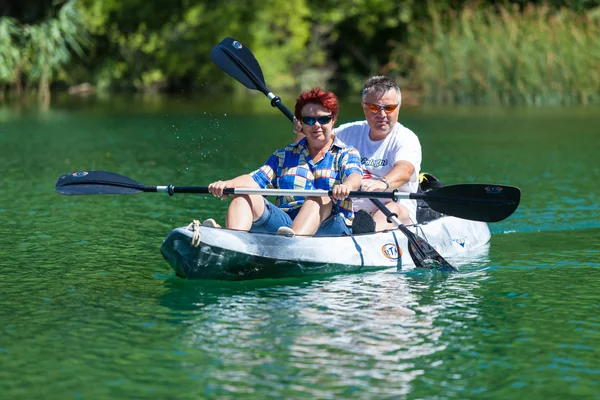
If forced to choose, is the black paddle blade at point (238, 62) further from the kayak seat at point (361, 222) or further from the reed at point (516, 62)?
the reed at point (516, 62)

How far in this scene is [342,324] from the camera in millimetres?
6543

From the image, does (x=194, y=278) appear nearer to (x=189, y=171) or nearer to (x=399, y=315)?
(x=399, y=315)

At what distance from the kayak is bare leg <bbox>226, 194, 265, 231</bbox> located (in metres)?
0.17

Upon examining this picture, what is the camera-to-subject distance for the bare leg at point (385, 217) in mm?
8555

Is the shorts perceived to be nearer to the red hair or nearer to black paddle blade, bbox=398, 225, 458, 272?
black paddle blade, bbox=398, 225, 458, 272

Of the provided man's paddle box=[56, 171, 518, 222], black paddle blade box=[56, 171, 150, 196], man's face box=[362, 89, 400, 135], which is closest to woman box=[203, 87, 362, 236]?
man's face box=[362, 89, 400, 135]

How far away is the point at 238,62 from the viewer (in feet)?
34.6

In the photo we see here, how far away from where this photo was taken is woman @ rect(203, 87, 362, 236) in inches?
303

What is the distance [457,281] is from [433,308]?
0.96m

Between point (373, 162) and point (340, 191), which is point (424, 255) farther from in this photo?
point (340, 191)

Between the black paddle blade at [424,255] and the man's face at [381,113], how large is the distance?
0.79 meters

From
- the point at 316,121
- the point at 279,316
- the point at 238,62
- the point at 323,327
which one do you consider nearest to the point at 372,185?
the point at 316,121

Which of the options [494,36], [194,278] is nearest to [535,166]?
[194,278]

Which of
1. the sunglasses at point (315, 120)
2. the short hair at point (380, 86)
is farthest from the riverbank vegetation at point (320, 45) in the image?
the sunglasses at point (315, 120)
